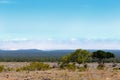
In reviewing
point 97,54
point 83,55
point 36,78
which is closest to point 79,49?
point 83,55

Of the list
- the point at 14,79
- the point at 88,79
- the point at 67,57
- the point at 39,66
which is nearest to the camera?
the point at 88,79

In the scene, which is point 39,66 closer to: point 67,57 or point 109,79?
point 67,57

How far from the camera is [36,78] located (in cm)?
2338

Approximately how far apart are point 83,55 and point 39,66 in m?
19.1

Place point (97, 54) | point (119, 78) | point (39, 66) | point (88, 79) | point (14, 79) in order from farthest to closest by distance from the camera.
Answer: point (97, 54), point (39, 66), point (14, 79), point (119, 78), point (88, 79)

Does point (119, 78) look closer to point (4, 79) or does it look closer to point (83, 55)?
point (4, 79)

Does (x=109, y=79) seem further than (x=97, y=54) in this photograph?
No

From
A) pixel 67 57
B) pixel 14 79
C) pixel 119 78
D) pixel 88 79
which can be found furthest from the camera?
pixel 67 57

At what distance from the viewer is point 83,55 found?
6022cm

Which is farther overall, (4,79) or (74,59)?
(74,59)

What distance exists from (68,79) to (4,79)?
442 cm

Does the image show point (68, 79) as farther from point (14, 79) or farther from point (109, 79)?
point (14, 79)

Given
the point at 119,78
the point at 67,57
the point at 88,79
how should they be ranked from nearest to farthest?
the point at 88,79 → the point at 119,78 → the point at 67,57

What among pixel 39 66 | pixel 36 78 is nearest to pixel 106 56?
pixel 39 66
